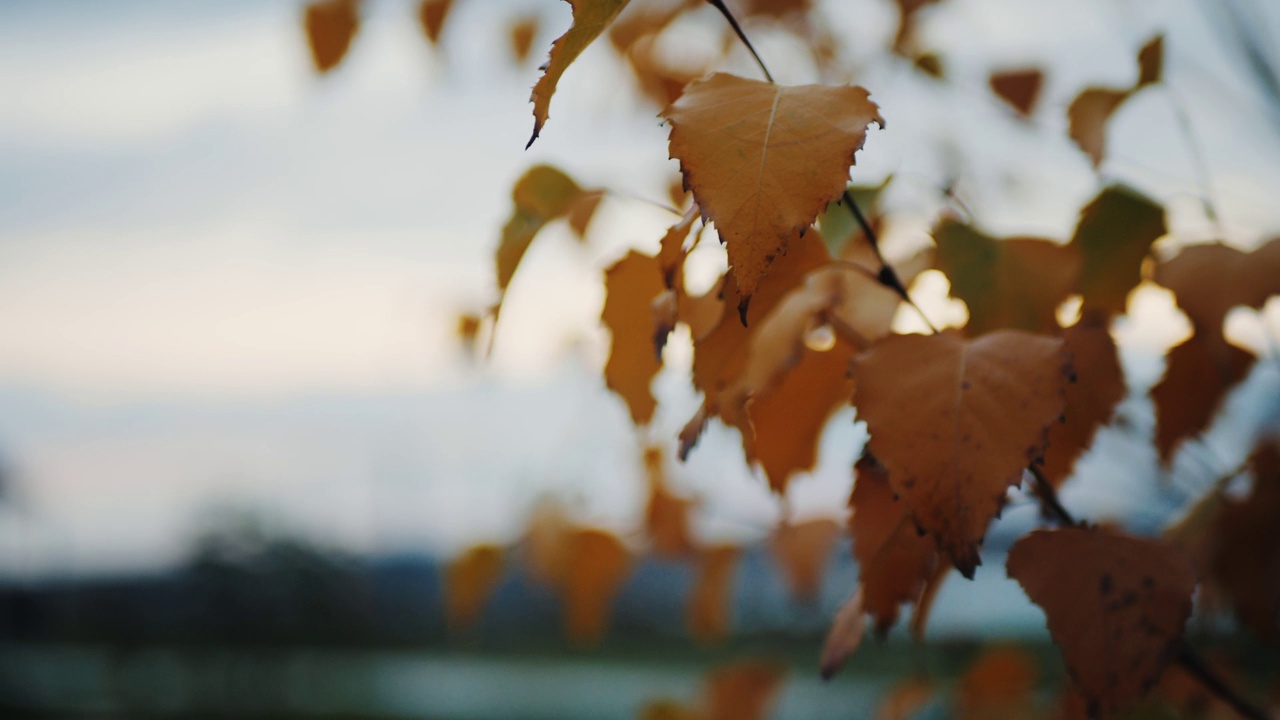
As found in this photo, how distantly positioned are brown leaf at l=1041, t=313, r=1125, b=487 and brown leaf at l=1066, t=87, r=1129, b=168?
4.8 inches

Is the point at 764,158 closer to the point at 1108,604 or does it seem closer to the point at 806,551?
the point at 1108,604

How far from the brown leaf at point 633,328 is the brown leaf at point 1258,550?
1.35 ft

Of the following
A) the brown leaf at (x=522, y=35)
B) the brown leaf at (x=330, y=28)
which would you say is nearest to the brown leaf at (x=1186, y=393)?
the brown leaf at (x=330, y=28)

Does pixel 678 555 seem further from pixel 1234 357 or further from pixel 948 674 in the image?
pixel 948 674

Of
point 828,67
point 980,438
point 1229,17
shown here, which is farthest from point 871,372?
point 828,67

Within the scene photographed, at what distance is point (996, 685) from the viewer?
0.91 m

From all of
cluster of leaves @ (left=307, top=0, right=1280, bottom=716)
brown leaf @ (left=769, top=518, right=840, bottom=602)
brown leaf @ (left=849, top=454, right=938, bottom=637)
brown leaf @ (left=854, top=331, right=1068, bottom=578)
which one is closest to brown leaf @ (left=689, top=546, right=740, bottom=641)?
brown leaf @ (left=769, top=518, right=840, bottom=602)

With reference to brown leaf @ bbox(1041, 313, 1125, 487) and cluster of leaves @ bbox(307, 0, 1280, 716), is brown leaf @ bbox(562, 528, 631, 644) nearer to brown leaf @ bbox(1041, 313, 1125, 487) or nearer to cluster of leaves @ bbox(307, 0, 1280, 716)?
cluster of leaves @ bbox(307, 0, 1280, 716)

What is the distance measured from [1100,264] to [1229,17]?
474 millimetres

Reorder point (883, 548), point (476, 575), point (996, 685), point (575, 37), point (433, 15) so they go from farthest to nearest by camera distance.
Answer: point (476, 575) → point (996, 685) → point (433, 15) → point (883, 548) → point (575, 37)

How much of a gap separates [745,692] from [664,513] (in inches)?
7.8

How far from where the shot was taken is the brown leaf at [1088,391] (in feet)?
1.46

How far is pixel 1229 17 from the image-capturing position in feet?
2.71

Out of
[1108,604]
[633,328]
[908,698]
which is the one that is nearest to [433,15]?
[633,328]
